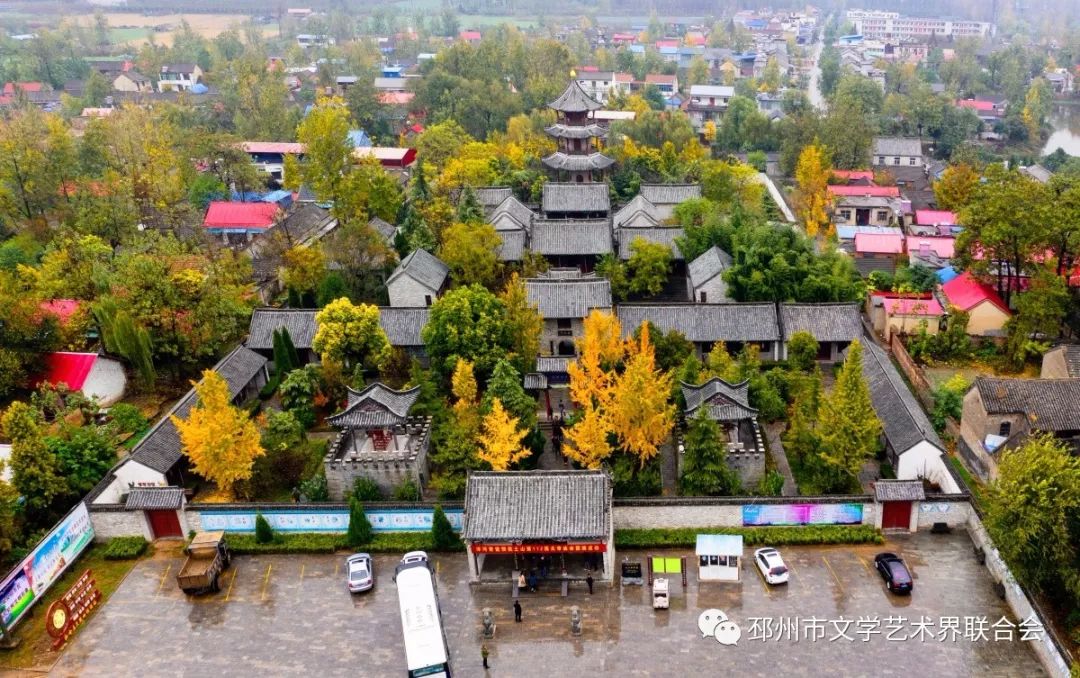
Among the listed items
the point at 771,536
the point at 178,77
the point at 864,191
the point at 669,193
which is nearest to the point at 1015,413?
the point at 771,536

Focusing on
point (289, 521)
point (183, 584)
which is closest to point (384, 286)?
point (289, 521)

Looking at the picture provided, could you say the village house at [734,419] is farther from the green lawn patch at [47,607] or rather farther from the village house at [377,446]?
the green lawn patch at [47,607]

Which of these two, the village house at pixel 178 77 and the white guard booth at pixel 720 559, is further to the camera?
the village house at pixel 178 77

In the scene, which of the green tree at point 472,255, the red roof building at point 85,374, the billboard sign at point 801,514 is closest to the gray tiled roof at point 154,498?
the red roof building at point 85,374

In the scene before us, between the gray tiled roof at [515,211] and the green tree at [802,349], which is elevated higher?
the gray tiled roof at [515,211]

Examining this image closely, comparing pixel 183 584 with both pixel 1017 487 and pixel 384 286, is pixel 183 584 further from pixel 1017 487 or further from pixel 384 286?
pixel 1017 487

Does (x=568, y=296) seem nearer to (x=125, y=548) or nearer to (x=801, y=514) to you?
(x=801, y=514)
